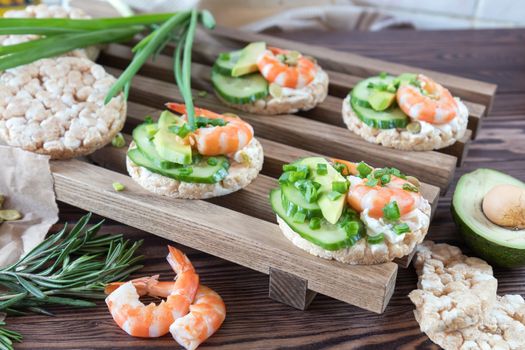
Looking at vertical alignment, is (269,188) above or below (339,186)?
below

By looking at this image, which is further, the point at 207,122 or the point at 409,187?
the point at 207,122

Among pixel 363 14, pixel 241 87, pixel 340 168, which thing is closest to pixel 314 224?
pixel 340 168

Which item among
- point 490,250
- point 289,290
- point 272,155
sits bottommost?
point 289,290

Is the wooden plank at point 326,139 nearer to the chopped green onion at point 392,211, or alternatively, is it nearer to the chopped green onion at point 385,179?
the chopped green onion at point 385,179

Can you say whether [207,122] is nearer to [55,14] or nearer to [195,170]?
[195,170]

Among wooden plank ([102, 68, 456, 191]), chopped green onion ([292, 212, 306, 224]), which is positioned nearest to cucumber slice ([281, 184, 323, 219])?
chopped green onion ([292, 212, 306, 224])

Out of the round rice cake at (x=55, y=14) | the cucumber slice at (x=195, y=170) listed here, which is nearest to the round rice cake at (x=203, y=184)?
the cucumber slice at (x=195, y=170)

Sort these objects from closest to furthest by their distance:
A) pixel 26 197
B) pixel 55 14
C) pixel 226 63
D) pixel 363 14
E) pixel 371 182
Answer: pixel 371 182
pixel 26 197
pixel 226 63
pixel 55 14
pixel 363 14

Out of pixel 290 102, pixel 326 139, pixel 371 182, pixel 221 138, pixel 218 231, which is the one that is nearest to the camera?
pixel 371 182
